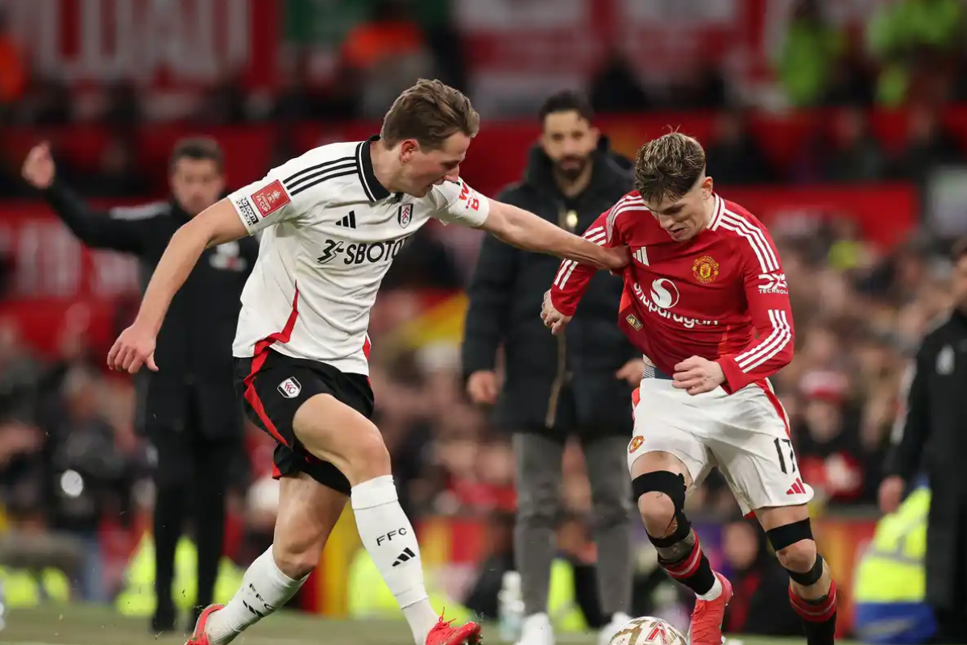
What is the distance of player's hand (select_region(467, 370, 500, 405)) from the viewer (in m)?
8.68

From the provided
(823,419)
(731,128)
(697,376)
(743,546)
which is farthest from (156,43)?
(697,376)

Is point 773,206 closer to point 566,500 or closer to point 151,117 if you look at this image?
point 566,500

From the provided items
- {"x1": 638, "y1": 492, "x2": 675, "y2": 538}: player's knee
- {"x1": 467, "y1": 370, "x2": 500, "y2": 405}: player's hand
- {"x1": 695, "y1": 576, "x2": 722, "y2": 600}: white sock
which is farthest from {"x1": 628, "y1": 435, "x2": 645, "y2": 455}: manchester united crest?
{"x1": 467, "y1": 370, "x2": 500, "y2": 405}: player's hand

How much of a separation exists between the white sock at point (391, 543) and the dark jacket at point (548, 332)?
1998 mm

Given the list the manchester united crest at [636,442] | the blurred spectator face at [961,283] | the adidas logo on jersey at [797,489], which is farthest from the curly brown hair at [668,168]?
the blurred spectator face at [961,283]

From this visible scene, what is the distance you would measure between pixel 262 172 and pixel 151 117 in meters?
3.54

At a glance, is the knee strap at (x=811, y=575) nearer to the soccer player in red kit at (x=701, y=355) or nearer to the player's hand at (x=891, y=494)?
the soccer player in red kit at (x=701, y=355)

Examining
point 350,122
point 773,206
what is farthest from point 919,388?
point 350,122

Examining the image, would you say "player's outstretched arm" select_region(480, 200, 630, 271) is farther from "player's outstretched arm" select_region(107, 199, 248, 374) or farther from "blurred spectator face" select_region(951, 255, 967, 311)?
"blurred spectator face" select_region(951, 255, 967, 311)

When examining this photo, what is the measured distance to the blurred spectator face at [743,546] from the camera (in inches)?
409

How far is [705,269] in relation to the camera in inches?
282

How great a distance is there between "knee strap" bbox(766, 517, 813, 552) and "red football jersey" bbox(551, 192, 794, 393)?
0.72 m

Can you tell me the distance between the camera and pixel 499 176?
55.5ft

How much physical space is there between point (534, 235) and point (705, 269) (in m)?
0.74
